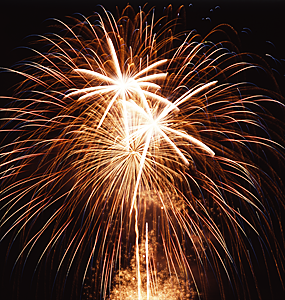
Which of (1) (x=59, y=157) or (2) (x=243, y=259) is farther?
(2) (x=243, y=259)

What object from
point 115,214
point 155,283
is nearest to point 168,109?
point 115,214

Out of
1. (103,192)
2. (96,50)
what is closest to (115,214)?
(103,192)

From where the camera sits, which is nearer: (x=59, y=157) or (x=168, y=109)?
(x=168, y=109)

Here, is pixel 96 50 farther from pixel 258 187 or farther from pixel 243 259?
pixel 243 259

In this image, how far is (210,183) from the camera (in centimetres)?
821

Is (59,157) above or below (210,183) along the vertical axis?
above

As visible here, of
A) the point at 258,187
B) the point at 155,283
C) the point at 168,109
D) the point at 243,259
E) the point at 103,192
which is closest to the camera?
the point at 168,109

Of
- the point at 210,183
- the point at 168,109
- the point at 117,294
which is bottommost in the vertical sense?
the point at 117,294

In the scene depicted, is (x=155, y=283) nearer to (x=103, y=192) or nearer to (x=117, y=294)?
(x=117, y=294)

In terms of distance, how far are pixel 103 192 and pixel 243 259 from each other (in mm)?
8606

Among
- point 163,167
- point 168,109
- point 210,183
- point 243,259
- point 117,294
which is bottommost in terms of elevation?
point 117,294

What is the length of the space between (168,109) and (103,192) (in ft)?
11.2

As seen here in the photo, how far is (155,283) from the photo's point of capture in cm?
1070

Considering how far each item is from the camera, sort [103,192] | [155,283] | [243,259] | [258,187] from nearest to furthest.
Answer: [258,187]
[103,192]
[155,283]
[243,259]
